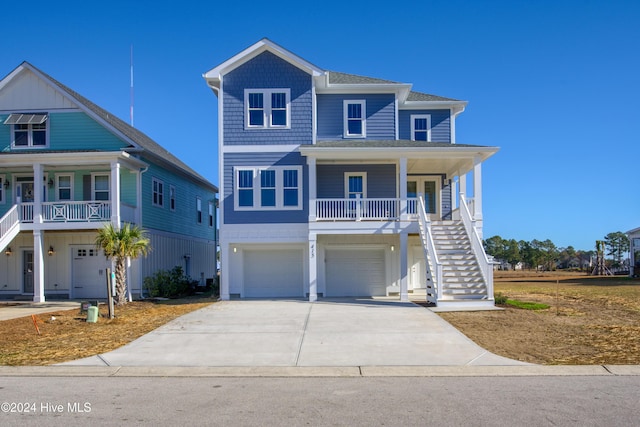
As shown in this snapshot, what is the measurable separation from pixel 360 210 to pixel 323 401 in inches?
539

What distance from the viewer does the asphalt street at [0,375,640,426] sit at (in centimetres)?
627

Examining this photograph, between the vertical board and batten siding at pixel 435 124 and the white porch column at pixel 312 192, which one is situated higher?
the vertical board and batten siding at pixel 435 124

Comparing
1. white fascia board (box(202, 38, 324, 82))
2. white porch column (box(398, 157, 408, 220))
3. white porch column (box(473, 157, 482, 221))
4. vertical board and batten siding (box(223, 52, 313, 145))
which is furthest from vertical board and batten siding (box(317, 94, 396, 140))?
white porch column (box(473, 157, 482, 221))

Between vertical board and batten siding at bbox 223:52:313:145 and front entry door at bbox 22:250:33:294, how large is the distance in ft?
35.2

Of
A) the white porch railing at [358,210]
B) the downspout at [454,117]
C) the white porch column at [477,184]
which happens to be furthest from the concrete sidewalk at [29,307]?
the downspout at [454,117]

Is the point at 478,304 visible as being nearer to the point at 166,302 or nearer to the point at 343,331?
the point at 343,331

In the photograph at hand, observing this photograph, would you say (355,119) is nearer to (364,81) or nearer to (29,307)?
(364,81)

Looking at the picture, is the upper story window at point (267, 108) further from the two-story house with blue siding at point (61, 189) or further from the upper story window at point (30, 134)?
the upper story window at point (30, 134)

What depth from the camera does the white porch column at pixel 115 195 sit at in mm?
20875

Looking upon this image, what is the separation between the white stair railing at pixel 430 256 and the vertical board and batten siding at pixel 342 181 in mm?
2528

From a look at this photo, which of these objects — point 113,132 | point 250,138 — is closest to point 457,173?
point 250,138

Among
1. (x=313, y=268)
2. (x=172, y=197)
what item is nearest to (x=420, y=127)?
(x=313, y=268)

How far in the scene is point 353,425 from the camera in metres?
6.09

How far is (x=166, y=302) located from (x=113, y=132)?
7.55 meters
